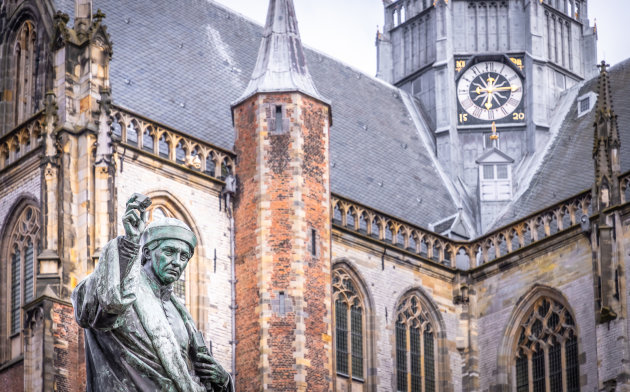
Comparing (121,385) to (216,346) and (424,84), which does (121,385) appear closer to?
(216,346)

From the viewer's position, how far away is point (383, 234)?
37688 millimetres

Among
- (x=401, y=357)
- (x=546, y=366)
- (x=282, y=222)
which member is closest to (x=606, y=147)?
(x=546, y=366)

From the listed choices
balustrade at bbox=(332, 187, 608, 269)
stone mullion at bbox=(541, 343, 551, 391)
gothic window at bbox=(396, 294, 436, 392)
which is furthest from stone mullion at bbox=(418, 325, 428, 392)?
stone mullion at bbox=(541, 343, 551, 391)

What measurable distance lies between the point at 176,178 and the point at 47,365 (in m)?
5.90

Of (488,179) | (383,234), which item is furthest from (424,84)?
(383,234)

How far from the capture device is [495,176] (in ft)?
140

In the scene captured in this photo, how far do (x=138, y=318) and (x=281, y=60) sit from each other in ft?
85.8

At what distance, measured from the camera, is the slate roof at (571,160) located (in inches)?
1587

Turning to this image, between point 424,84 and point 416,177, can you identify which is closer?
point 416,177

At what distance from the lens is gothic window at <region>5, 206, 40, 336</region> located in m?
32.5

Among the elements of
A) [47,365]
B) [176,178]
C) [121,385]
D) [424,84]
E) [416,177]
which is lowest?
[121,385]

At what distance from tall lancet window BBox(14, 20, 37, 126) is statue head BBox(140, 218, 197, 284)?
2625cm

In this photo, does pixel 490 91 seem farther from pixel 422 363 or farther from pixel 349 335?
pixel 349 335

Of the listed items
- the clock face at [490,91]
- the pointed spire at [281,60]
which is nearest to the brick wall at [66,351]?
the pointed spire at [281,60]
